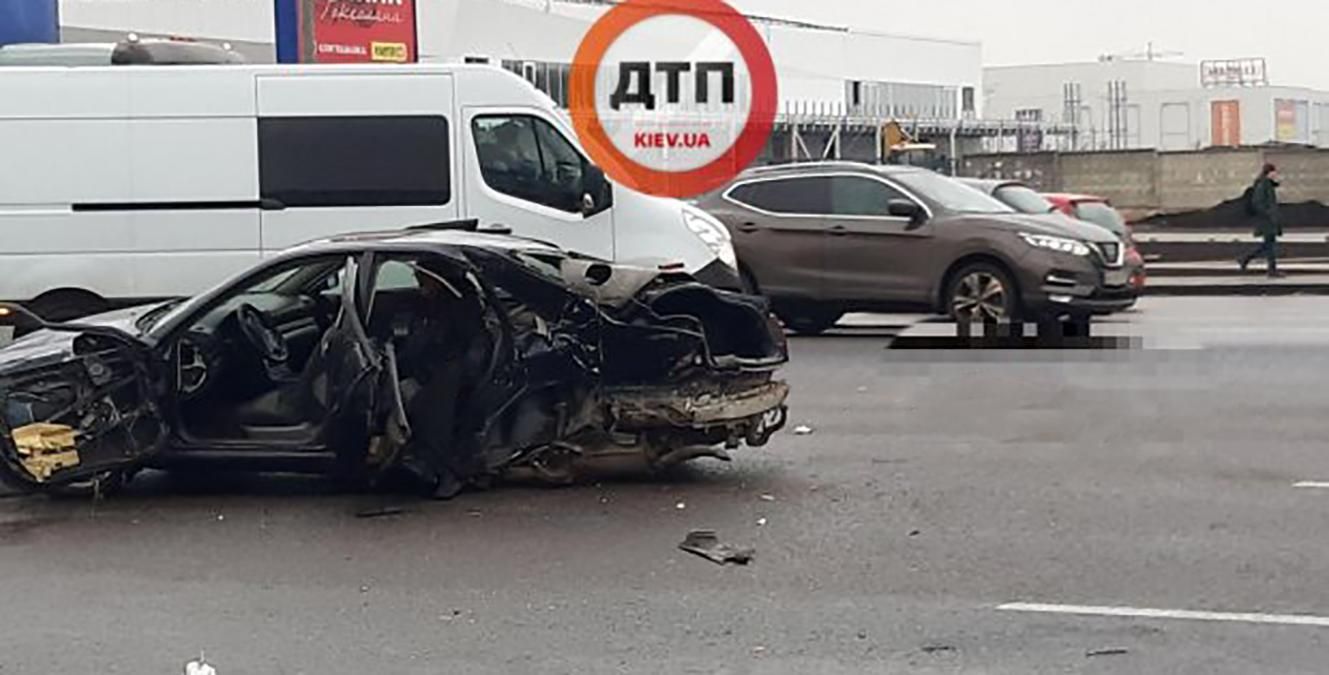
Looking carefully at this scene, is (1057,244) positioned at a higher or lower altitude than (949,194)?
lower

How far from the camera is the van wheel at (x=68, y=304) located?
15.4 metres

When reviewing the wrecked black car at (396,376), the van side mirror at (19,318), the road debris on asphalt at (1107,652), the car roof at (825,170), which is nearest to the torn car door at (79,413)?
the wrecked black car at (396,376)

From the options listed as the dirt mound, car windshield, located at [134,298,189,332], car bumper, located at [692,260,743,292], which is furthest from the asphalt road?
the dirt mound

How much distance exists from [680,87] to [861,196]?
33.4 meters

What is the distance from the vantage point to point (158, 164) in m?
15.2

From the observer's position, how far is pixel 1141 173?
46.2 m

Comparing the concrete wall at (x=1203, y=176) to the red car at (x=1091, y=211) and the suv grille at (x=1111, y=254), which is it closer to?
the red car at (x=1091, y=211)

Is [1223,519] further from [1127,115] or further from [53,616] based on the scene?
[1127,115]

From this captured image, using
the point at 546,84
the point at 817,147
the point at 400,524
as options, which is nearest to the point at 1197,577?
the point at 400,524

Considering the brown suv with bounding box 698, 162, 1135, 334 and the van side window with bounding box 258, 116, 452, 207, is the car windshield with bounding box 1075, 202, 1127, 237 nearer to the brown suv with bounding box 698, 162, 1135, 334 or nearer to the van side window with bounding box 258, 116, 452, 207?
the brown suv with bounding box 698, 162, 1135, 334

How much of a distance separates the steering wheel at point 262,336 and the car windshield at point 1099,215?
13.5 m

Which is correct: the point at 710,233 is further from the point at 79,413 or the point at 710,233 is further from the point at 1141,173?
the point at 1141,173

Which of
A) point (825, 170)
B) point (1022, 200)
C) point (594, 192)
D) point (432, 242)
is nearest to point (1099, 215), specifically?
point (1022, 200)

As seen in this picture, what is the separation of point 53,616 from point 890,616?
3272 millimetres
